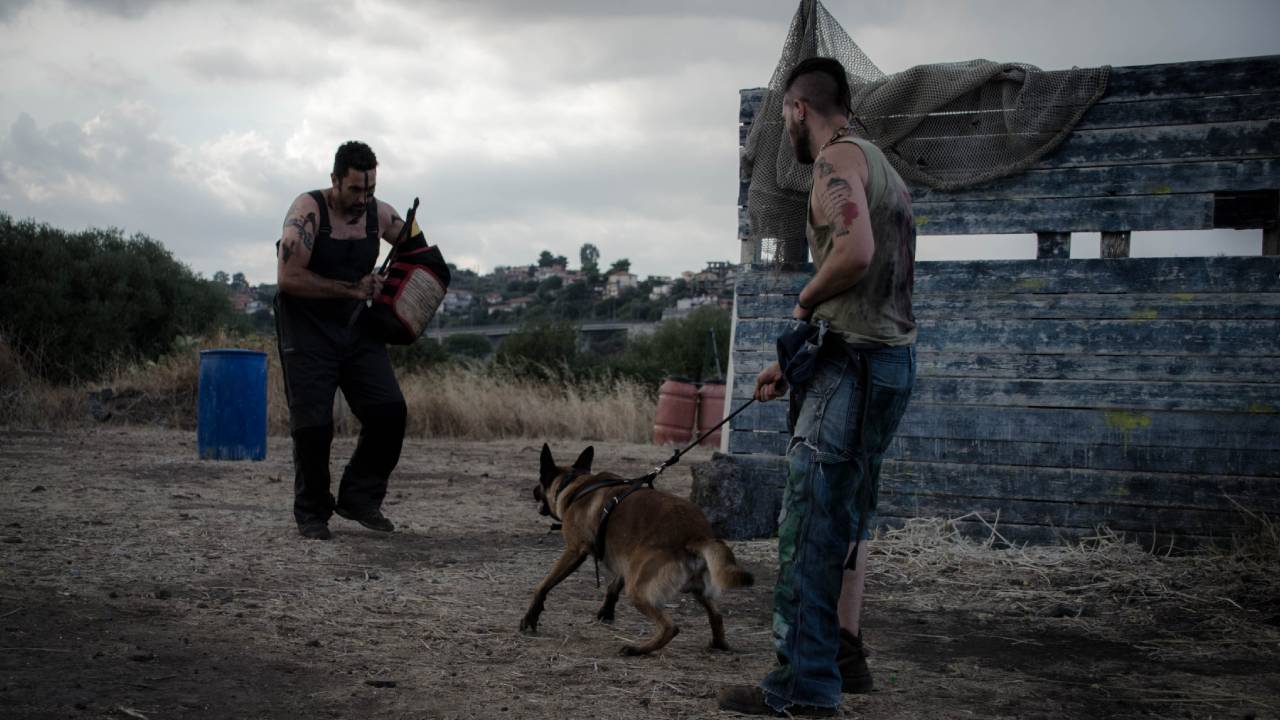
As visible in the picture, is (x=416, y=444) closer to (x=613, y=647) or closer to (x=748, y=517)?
(x=748, y=517)

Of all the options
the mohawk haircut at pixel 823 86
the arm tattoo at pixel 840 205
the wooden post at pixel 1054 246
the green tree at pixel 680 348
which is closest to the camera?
the arm tattoo at pixel 840 205

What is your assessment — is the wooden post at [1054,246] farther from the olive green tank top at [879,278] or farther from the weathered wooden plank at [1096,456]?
the olive green tank top at [879,278]

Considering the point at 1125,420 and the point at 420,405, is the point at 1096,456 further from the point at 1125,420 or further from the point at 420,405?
the point at 420,405

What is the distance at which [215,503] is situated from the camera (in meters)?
7.65

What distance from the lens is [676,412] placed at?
15.2 meters

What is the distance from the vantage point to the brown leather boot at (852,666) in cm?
366

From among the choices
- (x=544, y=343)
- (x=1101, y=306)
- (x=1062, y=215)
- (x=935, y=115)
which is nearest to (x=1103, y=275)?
(x=1101, y=306)

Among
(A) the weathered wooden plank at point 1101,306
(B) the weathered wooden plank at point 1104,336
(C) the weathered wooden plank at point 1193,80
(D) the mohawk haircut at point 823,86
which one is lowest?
(B) the weathered wooden plank at point 1104,336

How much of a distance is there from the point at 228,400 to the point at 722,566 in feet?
27.6

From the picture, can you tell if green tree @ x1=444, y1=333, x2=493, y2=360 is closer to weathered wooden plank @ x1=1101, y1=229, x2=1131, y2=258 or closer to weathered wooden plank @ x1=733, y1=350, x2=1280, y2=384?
weathered wooden plank @ x1=733, y1=350, x2=1280, y2=384

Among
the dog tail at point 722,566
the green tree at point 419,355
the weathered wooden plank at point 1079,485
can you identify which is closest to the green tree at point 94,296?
the green tree at point 419,355

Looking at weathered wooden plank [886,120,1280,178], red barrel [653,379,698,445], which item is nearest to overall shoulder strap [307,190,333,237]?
weathered wooden plank [886,120,1280,178]

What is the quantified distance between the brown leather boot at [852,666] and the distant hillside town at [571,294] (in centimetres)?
4521

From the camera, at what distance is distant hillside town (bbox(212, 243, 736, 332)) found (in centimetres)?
5900
